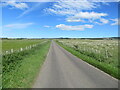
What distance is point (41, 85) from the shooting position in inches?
407

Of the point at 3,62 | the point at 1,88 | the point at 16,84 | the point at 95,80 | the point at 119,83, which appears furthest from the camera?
the point at 3,62

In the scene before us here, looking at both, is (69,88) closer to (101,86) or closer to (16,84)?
(101,86)

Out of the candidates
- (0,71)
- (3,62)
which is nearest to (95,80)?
(0,71)

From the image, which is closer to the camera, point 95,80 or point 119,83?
point 119,83

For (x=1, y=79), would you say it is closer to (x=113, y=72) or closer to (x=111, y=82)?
(x=111, y=82)

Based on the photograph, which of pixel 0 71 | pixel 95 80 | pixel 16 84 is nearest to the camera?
pixel 16 84

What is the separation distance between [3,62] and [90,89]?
10063mm

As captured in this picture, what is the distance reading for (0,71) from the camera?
13867mm

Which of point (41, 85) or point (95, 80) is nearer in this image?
point (41, 85)

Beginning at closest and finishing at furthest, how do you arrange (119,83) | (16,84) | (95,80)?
(16,84) < (119,83) < (95,80)

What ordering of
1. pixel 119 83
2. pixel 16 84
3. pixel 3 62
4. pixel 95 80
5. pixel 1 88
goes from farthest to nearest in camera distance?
pixel 3 62 → pixel 95 80 → pixel 119 83 → pixel 16 84 → pixel 1 88

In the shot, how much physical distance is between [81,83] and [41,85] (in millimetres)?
2277

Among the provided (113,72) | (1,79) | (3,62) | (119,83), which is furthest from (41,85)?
(3,62)

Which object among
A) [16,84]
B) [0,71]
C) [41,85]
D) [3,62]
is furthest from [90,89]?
[3,62]
